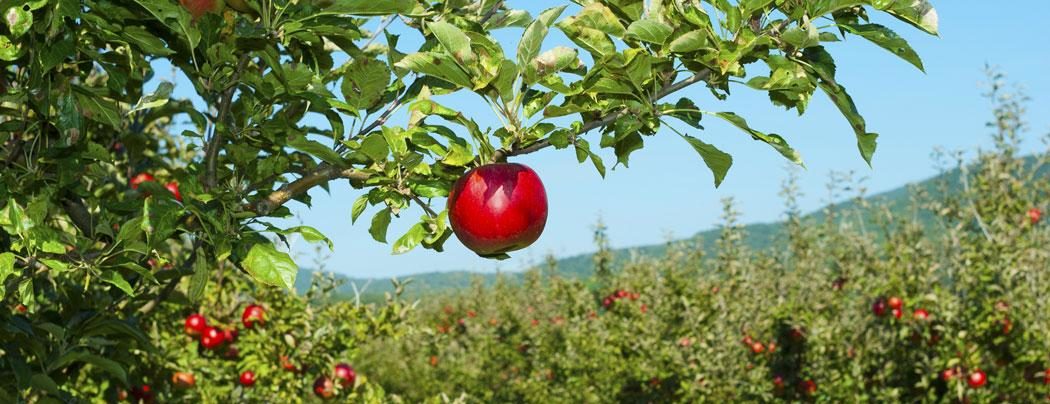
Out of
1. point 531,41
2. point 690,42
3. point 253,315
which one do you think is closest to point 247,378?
point 253,315

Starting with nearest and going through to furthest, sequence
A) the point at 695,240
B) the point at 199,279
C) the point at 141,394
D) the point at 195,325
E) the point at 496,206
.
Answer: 1. the point at 496,206
2. the point at 199,279
3. the point at 141,394
4. the point at 195,325
5. the point at 695,240

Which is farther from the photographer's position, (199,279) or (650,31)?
(199,279)

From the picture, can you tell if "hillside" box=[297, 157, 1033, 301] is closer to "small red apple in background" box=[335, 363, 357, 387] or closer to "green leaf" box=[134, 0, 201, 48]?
"small red apple in background" box=[335, 363, 357, 387]

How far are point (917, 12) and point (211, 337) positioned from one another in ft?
12.0

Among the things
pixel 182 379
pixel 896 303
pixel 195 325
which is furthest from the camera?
pixel 896 303

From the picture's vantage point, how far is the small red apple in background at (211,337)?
14.0 ft

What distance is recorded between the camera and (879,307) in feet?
20.4

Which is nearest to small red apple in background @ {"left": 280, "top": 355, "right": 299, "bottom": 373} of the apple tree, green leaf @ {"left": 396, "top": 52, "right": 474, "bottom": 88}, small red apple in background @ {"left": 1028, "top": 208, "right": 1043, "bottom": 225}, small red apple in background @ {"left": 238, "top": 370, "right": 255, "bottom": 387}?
small red apple in background @ {"left": 238, "top": 370, "right": 255, "bottom": 387}

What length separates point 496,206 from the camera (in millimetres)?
1643

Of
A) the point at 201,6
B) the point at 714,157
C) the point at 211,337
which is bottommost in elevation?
the point at 211,337

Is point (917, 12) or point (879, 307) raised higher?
point (917, 12)

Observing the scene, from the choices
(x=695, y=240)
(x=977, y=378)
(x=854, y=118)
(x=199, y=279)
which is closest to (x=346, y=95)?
(x=199, y=279)

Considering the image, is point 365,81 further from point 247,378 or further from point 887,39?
point 247,378

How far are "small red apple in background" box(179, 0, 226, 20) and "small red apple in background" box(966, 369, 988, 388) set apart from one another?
532cm
